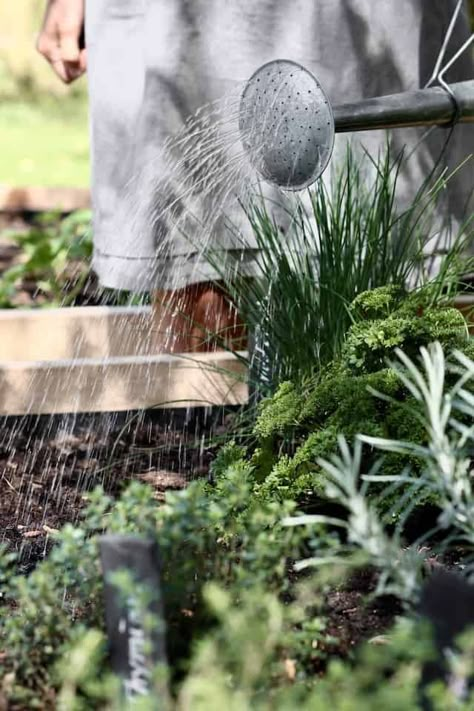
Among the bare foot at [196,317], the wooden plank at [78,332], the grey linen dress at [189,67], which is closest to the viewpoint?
the grey linen dress at [189,67]

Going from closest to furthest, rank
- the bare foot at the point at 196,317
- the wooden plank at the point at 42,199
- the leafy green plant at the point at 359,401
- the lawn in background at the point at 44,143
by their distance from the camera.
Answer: the leafy green plant at the point at 359,401, the bare foot at the point at 196,317, the wooden plank at the point at 42,199, the lawn in background at the point at 44,143

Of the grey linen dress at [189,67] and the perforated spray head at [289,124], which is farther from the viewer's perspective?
the grey linen dress at [189,67]

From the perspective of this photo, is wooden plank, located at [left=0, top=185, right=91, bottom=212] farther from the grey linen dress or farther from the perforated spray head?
the perforated spray head

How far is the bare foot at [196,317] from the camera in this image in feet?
8.59

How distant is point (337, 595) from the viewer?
1.64 meters

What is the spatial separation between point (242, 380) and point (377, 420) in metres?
0.59

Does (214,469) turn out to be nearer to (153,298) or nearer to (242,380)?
(242,380)

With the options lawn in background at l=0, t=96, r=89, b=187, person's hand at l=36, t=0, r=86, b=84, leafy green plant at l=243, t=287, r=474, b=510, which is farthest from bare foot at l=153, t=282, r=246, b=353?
lawn in background at l=0, t=96, r=89, b=187

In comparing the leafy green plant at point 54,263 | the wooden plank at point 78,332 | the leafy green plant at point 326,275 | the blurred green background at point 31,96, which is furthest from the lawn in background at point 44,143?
the leafy green plant at point 326,275

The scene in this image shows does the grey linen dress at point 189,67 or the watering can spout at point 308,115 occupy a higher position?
the watering can spout at point 308,115

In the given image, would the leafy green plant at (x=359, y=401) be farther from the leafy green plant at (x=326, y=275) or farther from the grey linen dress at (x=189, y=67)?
the grey linen dress at (x=189, y=67)

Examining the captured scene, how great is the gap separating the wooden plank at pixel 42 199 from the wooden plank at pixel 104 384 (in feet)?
6.83

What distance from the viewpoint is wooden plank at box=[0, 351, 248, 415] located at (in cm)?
258

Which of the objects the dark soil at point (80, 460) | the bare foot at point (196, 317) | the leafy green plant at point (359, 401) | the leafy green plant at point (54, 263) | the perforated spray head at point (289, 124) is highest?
the perforated spray head at point (289, 124)
